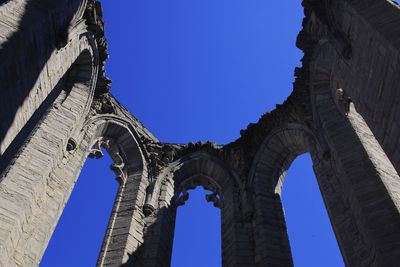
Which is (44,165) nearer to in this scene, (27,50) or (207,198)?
(27,50)

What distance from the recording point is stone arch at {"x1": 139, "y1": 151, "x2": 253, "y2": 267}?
8773 mm

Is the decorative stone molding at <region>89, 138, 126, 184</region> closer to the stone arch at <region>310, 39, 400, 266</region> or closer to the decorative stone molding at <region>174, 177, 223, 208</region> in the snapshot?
the decorative stone molding at <region>174, 177, 223, 208</region>

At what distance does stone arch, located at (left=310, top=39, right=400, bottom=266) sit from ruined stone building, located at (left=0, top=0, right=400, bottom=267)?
21 mm

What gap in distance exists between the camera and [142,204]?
9.74 meters

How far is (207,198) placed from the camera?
35.8 ft

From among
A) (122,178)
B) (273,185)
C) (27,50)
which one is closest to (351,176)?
(273,185)

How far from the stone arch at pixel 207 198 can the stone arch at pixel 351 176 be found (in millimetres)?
1902

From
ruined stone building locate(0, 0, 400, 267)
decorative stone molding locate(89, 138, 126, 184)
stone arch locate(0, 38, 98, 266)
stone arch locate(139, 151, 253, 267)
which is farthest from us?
decorative stone molding locate(89, 138, 126, 184)

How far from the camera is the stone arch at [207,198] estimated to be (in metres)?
8.77

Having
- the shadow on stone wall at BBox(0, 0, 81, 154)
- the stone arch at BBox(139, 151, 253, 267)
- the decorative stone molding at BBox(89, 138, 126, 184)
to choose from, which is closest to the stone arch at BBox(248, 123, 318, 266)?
the stone arch at BBox(139, 151, 253, 267)

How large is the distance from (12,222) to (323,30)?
557 cm

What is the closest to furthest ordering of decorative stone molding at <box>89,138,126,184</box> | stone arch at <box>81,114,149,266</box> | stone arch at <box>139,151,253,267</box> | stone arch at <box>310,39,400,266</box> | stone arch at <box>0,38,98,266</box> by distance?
stone arch at <box>310,39,400,266</box>, stone arch at <box>0,38,98,266</box>, stone arch at <box>81,114,149,266</box>, stone arch at <box>139,151,253,267</box>, decorative stone molding at <box>89,138,126,184</box>

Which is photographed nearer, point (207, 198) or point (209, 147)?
point (207, 198)

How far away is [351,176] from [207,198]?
14.7 feet
